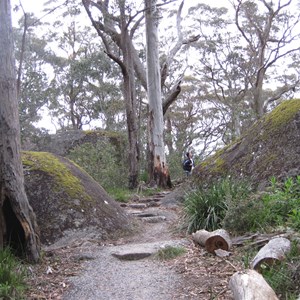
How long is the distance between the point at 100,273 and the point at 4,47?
3099 millimetres

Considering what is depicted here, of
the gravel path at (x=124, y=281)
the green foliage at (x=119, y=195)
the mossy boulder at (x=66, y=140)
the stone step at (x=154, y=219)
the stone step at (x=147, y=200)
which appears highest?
the mossy boulder at (x=66, y=140)

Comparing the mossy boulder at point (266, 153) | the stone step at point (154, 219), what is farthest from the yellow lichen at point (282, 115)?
the stone step at point (154, 219)

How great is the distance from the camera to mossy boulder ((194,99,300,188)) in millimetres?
8039

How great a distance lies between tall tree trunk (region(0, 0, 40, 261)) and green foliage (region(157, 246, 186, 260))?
5.36 ft

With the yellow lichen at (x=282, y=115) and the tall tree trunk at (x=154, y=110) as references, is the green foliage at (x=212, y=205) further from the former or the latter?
the tall tree trunk at (x=154, y=110)

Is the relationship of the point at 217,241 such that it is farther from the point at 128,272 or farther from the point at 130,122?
the point at 130,122

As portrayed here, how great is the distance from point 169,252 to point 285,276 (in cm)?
225

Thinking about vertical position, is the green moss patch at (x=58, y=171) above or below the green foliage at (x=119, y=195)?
above

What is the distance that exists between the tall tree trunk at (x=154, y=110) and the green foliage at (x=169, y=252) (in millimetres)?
8968

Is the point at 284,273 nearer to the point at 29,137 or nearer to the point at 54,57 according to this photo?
the point at 29,137

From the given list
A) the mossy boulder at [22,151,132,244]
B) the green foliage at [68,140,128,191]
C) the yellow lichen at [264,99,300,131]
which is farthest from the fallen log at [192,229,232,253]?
the green foliage at [68,140,128,191]

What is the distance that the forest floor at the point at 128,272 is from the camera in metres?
4.60

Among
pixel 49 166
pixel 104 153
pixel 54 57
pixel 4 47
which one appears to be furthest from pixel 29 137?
pixel 4 47

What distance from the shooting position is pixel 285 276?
3.86 m
